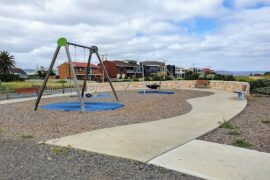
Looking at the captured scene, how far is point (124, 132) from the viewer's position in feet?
26.0

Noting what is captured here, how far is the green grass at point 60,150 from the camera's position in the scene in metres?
6.08

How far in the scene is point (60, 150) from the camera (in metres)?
6.23

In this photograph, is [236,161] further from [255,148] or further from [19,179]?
[19,179]

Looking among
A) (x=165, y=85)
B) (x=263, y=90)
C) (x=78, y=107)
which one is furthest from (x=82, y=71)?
(x=78, y=107)

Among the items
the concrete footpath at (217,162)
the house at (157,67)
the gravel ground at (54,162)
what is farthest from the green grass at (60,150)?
the house at (157,67)

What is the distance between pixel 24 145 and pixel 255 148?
484 centimetres

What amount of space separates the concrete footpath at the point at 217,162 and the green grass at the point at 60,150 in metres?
1.80

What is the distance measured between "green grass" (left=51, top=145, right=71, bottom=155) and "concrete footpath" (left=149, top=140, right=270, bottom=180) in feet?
5.90

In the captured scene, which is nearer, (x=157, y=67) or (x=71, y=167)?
(x=71, y=167)

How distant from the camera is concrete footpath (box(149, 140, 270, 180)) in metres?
4.84

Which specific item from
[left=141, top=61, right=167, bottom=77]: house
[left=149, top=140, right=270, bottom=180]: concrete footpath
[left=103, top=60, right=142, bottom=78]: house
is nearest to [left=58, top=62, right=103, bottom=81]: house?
[left=103, top=60, right=142, bottom=78]: house

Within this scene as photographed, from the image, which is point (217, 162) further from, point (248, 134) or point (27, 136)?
point (27, 136)

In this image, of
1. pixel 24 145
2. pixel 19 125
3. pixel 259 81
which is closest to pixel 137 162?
pixel 24 145

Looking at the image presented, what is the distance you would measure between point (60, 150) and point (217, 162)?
118 inches
